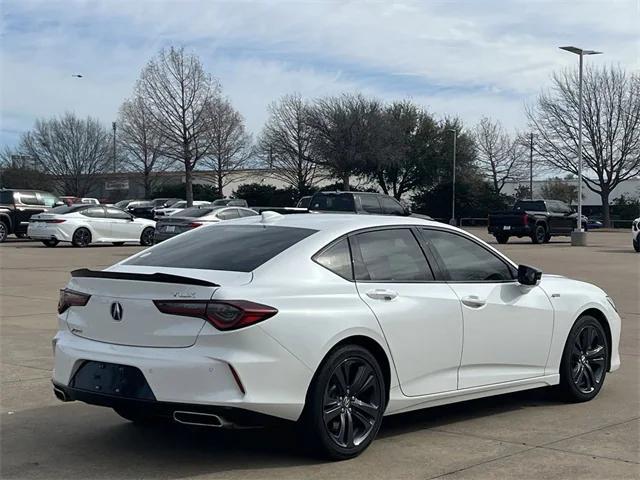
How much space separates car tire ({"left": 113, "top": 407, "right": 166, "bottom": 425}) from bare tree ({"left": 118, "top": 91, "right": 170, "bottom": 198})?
4556cm

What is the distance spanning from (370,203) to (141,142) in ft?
122

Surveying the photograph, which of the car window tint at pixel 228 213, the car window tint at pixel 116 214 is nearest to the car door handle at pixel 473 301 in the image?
the car window tint at pixel 228 213

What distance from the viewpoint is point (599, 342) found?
294 inches

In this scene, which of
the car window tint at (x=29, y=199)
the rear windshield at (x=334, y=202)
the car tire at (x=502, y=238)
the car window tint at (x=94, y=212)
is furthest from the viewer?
the car tire at (x=502, y=238)

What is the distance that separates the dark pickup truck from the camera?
33375 mm

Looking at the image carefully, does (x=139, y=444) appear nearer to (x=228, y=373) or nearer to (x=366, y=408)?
(x=228, y=373)

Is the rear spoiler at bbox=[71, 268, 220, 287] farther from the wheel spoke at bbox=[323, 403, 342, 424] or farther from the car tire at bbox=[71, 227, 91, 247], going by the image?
the car tire at bbox=[71, 227, 91, 247]

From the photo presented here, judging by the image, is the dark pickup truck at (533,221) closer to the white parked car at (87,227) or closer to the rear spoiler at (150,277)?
the white parked car at (87,227)

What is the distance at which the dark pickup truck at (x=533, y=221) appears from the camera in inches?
1314

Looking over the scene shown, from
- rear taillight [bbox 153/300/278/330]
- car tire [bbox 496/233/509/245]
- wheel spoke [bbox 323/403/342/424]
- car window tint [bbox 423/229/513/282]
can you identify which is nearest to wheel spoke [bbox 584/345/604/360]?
car window tint [bbox 423/229/513/282]

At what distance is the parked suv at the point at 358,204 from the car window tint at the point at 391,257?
1789cm

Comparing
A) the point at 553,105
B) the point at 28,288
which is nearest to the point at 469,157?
the point at 553,105

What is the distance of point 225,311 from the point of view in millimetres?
4926

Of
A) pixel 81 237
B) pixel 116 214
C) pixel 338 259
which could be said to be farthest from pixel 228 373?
pixel 116 214
